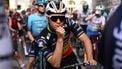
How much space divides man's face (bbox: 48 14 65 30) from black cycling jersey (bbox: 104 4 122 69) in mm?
2742

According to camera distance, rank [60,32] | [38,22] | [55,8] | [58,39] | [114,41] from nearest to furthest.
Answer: [114,41]
[60,32]
[58,39]
[55,8]
[38,22]

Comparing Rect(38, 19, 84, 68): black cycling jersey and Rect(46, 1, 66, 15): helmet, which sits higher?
Rect(46, 1, 66, 15): helmet

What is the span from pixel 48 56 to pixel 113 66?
2.96 m

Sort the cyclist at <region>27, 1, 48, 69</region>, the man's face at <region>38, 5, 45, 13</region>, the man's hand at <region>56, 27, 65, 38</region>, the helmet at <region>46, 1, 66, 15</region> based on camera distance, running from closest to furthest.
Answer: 1. the man's hand at <region>56, 27, 65, 38</region>
2. the helmet at <region>46, 1, 66, 15</region>
3. the cyclist at <region>27, 1, 48, 69</region>
4. the man's face at <region>38, 5, 45, 13</region>

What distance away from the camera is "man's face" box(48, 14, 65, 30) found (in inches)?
205

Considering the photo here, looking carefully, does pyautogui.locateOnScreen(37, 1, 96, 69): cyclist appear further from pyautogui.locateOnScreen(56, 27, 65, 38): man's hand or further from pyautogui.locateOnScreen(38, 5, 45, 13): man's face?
pyautogui.locateOnScreen(38, 5, 45, 13): man's face

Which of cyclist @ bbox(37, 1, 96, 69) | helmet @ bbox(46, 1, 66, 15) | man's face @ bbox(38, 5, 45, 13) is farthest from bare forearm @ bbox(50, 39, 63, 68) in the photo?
man's face @ bbox(38, 5, 45, 13)

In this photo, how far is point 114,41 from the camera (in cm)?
238

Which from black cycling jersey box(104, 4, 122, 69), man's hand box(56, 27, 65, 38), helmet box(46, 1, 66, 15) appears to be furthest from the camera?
helmet box(46, 1, 66, 15)

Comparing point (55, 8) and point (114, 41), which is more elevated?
point (114, 41)

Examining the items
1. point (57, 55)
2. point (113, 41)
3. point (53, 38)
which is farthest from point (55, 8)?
point (113, 41)

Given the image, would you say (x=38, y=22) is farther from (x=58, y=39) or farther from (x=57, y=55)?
(x=57, y=55)

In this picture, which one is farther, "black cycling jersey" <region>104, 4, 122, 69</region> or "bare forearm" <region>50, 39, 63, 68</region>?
"bare forearm" <region>50, 39, 63, 68</region>

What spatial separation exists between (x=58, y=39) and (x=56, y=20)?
211mm
